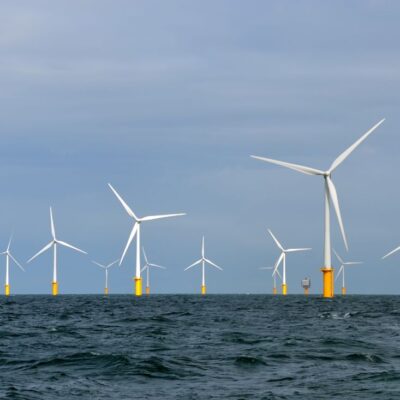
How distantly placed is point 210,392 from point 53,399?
5.13 metres

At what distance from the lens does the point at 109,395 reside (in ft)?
92.0

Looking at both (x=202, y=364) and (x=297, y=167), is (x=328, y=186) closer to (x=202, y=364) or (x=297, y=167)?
(x=297, y=167)

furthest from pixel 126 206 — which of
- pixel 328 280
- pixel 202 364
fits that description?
pixel 202 364

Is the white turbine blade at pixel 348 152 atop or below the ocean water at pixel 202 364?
atop

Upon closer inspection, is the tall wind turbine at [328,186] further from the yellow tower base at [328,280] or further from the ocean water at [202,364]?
the ocean water at [202,364]

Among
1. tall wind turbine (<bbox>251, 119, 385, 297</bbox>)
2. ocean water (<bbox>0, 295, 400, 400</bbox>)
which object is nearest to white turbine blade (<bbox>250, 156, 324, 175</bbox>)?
tall wind turbine (<bbox>251, 119, 385, 297</bbox>)

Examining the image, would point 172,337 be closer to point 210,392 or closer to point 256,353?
point 256,353

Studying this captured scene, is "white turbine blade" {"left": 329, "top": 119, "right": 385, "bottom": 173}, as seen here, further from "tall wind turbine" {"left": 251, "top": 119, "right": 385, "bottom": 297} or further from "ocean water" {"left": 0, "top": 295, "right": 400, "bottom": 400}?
"ocean water" {"left": 0, "top": 295, "right": 400, "bottom": 400}

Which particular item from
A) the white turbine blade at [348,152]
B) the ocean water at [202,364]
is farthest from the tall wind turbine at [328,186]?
the ocean water at [202,364]

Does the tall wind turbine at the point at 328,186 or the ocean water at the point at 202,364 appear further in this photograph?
the tall wind turbine at the point at 328,186

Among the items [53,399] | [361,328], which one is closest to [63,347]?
[53,399]

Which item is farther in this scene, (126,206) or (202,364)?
(126,206)

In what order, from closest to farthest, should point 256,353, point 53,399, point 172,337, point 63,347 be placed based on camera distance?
point 53,399 < point 256,353 < point 63,347 < point 172,337

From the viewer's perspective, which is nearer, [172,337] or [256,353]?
[256,353]
